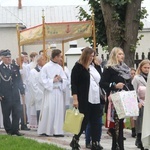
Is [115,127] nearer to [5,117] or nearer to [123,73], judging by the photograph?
[123,73]

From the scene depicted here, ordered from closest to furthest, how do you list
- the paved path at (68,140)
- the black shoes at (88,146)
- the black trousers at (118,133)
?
the black trousers at (118,133) < the black shoes at (88,146) < the paved path at (68,140)

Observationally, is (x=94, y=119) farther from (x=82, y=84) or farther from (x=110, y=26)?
(x=110, y=26)

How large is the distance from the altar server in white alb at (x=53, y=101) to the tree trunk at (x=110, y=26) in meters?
6.77

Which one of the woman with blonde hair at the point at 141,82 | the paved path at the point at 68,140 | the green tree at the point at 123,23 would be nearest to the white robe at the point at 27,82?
the paved path at the point at 68,140

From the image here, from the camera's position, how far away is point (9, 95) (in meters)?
12.5

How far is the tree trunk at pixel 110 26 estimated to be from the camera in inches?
765

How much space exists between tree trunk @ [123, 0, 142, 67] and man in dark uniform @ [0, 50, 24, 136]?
7705mm

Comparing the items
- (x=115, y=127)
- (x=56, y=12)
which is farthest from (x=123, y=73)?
(x=56, y=12)

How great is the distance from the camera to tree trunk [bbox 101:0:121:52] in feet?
63.8

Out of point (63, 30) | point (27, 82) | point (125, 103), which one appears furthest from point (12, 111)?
point (125, 103)

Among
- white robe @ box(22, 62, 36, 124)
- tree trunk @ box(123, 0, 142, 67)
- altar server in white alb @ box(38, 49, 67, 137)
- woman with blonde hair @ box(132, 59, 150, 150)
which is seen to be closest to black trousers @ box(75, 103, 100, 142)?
woman with blonde hair @ box(132, 59, 150, 150)

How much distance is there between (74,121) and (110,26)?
10102 millimetres

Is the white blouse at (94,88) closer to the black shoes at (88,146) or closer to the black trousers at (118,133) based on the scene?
the black trousers at (118,133)

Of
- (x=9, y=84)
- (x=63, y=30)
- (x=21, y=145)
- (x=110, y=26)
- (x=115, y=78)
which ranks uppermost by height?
(x=110, y=26)
